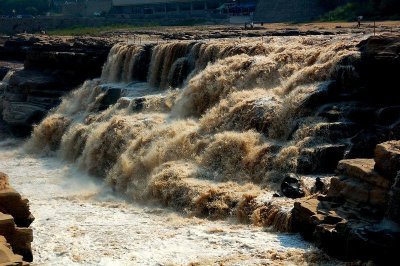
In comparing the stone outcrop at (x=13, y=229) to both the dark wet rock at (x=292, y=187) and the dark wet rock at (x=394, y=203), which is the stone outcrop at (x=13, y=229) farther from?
the dark wet rock at (x=394, y=203)

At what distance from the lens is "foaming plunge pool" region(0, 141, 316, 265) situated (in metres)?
13.4

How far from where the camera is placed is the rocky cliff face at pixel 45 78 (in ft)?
105

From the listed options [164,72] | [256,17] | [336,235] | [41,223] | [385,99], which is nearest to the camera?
[336,235]

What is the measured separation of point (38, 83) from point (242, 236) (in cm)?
2124

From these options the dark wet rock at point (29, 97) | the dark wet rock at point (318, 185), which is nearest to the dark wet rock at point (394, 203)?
the dark wet rock at point (318, 185)

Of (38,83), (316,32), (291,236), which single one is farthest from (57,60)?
(291,236)

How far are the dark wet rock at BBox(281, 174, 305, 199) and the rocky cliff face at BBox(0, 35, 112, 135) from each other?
18.9 meters

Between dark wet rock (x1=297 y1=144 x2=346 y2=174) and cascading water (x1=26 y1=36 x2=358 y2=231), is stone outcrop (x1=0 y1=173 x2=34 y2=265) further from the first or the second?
dark wet rock (x1=297 y1=144 x2=346 y2=174)

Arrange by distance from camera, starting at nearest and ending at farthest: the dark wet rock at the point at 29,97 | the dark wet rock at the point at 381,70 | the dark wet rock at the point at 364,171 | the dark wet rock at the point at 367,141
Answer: the dark wet rock at the point at 364,171
the dark wet rock at the point at 367,141
the dark wet rock at the point at 381,70
the dark wet rock at the point at 29,97

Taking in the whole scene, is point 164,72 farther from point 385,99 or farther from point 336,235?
point 336,235

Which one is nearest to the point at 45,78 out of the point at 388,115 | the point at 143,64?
the point at 143,64

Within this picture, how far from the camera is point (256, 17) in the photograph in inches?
2078

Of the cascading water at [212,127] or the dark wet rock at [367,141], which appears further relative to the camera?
the cascading water at [212,127]

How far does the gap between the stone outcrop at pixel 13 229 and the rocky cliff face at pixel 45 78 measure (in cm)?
1729
